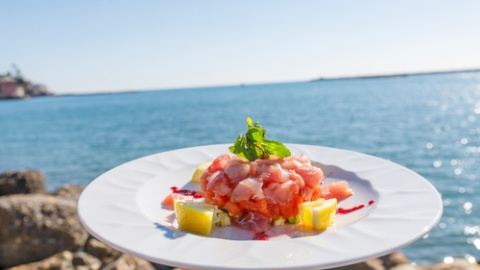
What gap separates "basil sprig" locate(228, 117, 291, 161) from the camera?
112 inches

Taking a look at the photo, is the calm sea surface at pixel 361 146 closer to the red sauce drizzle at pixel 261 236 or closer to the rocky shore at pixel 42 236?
the rocky shore at pixel 42 236

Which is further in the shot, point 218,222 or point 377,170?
point 377,170

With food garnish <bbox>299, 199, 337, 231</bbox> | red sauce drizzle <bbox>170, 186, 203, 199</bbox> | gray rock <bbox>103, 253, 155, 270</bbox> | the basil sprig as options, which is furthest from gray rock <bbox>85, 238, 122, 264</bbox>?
food garnish <bbox>299, 199, 337, 231</bbox>

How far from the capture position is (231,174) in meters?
2.72

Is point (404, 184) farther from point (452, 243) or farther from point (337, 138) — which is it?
point (337, 138)

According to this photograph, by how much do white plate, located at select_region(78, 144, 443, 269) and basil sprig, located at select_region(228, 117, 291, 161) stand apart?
556mm

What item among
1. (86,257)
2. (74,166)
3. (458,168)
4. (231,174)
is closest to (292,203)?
(231,174)

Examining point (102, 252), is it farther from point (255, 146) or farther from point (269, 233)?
point (269, 233)

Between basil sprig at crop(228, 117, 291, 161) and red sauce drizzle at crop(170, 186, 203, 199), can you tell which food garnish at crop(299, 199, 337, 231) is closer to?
basil sprig at crop(228, 117, 291, 161)

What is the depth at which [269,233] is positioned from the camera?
252 cm

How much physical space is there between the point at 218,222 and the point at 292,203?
50 cm

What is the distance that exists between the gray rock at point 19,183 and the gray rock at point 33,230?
426 cm

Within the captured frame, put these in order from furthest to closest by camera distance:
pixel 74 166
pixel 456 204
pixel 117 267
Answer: pixel 74 166
pixel 456 204
pixel 117 267

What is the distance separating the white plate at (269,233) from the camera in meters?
1.80
